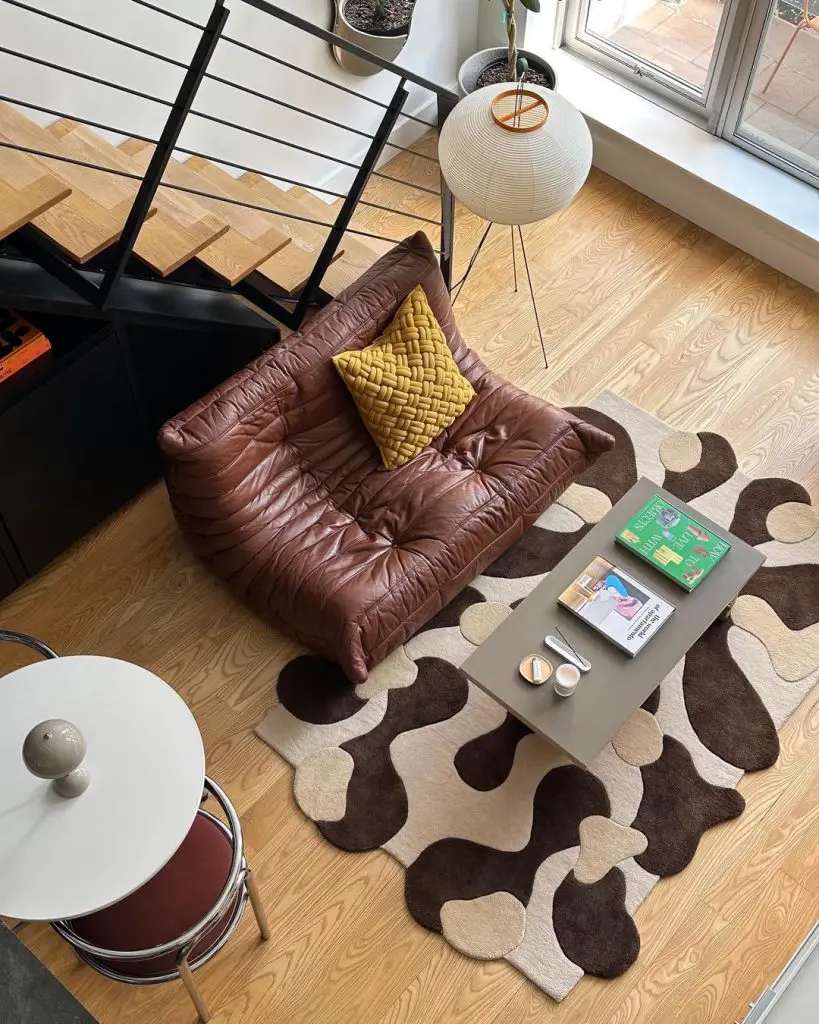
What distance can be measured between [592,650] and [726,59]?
2.53 metres

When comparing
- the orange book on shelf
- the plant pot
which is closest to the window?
the plant pot

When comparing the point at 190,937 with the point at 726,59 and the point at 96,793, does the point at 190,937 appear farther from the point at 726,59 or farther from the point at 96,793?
the point at 726,59

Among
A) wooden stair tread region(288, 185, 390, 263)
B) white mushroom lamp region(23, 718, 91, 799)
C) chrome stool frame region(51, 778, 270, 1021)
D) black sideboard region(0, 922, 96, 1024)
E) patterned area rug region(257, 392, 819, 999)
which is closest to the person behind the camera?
black sideboard region(0, 922, 96, 1024)

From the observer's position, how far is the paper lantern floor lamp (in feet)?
11.1

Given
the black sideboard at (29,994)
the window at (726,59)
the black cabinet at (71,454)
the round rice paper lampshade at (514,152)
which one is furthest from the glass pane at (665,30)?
the black sideboard at (29,994)

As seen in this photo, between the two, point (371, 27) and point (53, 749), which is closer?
point (53, 749)

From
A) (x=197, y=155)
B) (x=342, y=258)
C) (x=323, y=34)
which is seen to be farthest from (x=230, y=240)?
(x=323, y=34)

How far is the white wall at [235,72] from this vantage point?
10.9 ft

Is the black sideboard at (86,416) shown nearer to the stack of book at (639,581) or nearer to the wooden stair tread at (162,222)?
the wooden stair tread at (162,222)

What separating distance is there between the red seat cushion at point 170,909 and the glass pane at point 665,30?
350 cm

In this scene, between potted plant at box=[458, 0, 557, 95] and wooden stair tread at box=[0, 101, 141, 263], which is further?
potted plant at box=[458, 0, 557, 95]

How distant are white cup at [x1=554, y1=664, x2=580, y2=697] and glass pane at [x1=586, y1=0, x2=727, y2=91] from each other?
2.69 m

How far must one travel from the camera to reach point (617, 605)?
3.08 metres

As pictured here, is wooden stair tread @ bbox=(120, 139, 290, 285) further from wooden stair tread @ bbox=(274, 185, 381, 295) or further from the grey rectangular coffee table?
the grey rectangular coffee table
